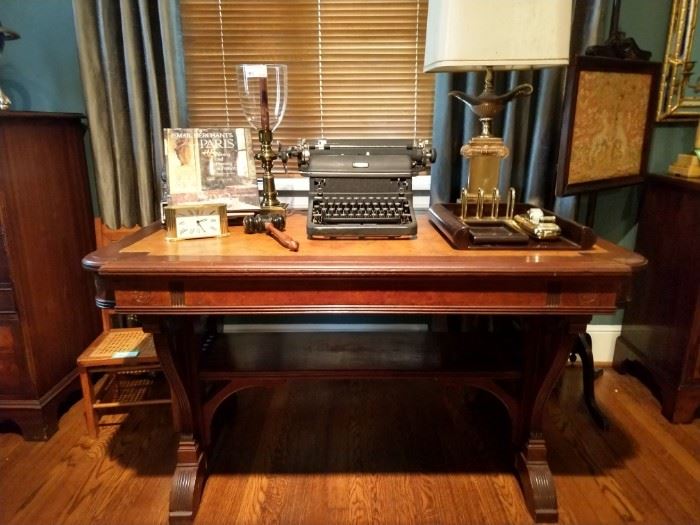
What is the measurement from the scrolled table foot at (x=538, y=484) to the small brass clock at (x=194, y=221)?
119 centimetres

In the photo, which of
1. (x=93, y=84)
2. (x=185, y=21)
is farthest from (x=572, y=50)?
(x=93, y=84)

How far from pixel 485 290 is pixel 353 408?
3.38 ft

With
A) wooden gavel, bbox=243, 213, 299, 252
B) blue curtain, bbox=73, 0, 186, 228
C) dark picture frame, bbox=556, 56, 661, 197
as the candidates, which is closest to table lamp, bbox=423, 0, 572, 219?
dark picture frame, bbox=556, 56, 661, 197

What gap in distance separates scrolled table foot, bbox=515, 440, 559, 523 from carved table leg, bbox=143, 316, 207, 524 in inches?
40.6

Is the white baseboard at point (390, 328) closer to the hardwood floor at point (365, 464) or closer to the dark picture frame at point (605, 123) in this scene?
the hardwood floor at point (365, 464)

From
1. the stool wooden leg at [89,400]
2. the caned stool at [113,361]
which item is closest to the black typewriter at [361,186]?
the caned stool at [113,361]

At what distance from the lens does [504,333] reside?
1.75 meters

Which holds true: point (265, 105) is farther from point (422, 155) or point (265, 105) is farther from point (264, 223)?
point (422, 155)

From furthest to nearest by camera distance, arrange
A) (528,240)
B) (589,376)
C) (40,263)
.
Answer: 1. (589,376)
2. (40,263)
3. (528,240)

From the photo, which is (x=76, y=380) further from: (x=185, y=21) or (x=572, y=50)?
(x=572, y=50)

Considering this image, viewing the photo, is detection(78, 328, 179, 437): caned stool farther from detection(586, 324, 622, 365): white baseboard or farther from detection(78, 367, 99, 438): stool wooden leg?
detection(586, 324, 622, 365): white baseboard

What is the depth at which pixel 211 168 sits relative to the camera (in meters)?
1.52

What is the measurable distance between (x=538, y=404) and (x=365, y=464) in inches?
24.8

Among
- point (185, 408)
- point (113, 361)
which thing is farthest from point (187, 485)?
point (113, 361)
